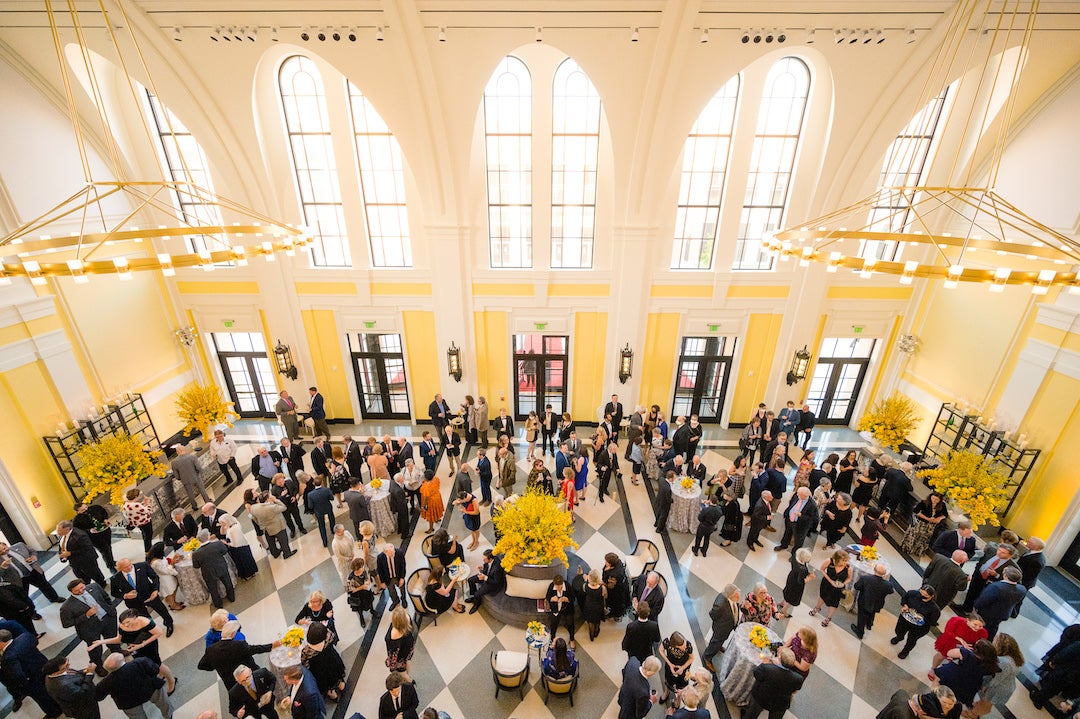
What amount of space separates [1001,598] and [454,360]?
9.99 meters

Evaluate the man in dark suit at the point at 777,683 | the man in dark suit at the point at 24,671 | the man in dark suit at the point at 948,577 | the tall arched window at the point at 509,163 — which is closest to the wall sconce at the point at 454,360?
the tall arched window at the point at 509,163

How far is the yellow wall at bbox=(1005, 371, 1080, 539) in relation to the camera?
7977 mm

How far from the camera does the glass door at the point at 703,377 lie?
11.9 m

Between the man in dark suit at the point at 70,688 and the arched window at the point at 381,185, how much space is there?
8412mm

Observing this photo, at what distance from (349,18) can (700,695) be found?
1093 cm

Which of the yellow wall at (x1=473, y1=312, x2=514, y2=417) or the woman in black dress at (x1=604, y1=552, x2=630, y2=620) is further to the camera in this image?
the yellow wall at (x1=473, y1=312, x2=514, y2=417)

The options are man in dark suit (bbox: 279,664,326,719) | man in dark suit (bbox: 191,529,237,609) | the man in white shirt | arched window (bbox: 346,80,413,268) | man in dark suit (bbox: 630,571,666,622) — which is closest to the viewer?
man in dark suit (bbox: 279,664,326,719)

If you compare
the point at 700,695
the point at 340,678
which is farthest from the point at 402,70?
the point at 700,695

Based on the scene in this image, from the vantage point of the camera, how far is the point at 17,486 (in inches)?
314

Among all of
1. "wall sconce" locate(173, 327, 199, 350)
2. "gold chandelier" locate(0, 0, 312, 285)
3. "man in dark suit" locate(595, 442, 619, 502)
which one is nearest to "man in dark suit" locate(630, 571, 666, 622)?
"man in dark suit" locate(595, 442, 619, 502)

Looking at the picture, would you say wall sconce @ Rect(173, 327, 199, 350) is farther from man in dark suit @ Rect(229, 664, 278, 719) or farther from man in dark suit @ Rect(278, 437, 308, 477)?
man in dark suit @ Rect(229, 664, 278, 719)

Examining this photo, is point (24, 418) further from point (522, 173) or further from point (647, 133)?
point (647, 133)

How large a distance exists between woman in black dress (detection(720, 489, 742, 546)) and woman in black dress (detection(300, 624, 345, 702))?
6084 mm

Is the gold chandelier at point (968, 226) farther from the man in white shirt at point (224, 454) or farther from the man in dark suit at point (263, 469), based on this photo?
the man in white shirt at point (224, 454)
